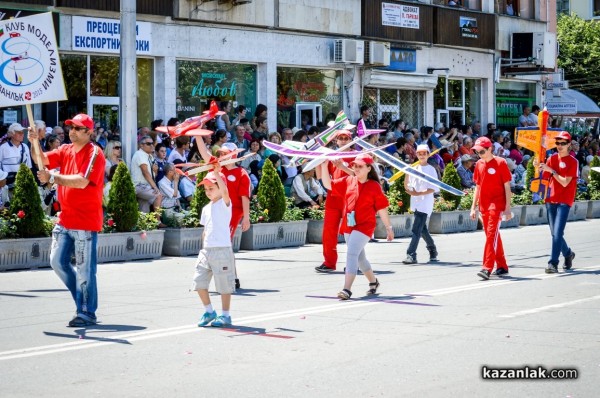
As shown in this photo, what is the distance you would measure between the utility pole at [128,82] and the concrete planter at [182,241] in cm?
161

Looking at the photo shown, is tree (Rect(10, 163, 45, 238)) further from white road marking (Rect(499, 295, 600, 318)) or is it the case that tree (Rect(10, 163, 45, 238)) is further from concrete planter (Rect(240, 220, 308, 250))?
white road marking (Rect(499, 295, 600, 318))

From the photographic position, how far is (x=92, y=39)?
902 inches

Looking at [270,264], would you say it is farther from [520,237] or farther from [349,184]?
[520,237]

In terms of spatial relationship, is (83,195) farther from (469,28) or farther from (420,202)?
(469,28)

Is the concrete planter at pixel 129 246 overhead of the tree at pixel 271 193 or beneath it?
beneath

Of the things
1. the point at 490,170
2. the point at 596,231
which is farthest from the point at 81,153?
the point at 596,231

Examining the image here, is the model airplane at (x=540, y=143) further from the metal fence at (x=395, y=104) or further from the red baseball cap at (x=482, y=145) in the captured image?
the metal fence at (x=395, y=104)

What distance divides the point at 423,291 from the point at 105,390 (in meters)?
6.22

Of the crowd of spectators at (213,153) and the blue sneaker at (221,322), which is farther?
the crowd of spectators at (213,153)

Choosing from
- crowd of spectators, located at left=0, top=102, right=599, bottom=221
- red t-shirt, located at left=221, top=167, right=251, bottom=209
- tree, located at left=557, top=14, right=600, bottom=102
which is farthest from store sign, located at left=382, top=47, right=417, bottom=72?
tree, located at left=557, top=14, right=600, bottom=102

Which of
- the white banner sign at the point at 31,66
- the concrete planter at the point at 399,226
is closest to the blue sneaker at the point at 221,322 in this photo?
the white banner sign at the point at 31,66

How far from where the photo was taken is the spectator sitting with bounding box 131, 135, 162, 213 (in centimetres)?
1864

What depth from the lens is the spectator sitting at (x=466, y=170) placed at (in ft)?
87.6

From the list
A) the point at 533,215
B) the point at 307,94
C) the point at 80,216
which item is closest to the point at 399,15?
the point at 307,94
